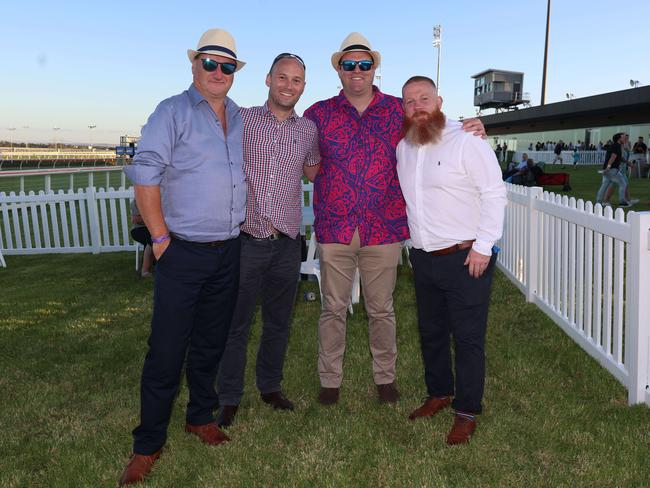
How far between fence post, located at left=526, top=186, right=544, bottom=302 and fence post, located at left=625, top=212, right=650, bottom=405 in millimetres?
2483

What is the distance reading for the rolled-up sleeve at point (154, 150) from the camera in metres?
2.83

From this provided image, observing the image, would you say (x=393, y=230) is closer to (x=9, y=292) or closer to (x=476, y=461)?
(x=476, y=461)

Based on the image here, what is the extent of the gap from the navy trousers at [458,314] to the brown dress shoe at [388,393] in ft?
1.60

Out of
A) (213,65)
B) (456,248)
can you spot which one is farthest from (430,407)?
(213,65)

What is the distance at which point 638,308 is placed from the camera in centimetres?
379

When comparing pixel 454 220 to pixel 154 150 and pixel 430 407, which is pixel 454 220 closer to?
pixel 430 407

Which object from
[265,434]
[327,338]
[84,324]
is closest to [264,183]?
[327,338]

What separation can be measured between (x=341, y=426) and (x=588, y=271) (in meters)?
2.51

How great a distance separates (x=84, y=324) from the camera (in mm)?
6203

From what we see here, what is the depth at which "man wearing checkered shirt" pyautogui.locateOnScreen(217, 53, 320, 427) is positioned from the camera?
3516 millimetres

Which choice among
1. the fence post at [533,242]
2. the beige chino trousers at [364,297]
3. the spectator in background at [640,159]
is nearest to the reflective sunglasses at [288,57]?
the beige chino trousers at [364,297]

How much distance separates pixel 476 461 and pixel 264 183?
198 cm

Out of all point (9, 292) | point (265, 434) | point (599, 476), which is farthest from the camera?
point (9, 292)

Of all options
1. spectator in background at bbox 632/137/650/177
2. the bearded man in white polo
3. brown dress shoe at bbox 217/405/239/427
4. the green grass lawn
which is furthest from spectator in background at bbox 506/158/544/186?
brown dress shoe at bbox 217/405/239/427
